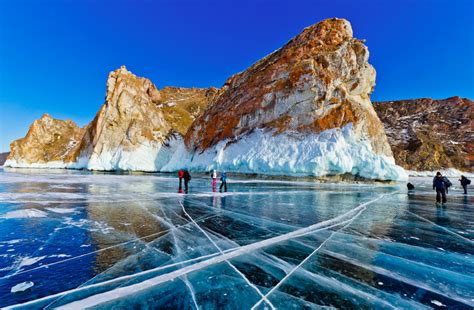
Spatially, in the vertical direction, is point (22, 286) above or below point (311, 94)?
below

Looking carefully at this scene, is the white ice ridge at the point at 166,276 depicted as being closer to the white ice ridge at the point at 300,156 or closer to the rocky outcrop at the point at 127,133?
the white ice ridge at the point at 300,156

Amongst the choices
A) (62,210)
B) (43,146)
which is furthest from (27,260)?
(43,146)

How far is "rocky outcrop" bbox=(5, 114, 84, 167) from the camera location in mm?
96606

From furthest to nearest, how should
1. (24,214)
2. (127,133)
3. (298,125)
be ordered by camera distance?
(127,133)
(298,125)
(24,214)

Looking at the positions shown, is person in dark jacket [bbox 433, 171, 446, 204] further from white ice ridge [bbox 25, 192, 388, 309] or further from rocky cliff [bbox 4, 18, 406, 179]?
rocky cliff [bbox 4, 18, 406, 179]

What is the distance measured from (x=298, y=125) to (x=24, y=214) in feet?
105

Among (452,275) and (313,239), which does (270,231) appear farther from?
(452,275)

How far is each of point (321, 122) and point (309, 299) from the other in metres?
32.6

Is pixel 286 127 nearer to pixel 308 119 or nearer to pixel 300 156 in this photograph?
pixel 308 119

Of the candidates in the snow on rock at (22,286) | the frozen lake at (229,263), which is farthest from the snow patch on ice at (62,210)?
the snow on rock at (22,286)

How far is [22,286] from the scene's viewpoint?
123 inches

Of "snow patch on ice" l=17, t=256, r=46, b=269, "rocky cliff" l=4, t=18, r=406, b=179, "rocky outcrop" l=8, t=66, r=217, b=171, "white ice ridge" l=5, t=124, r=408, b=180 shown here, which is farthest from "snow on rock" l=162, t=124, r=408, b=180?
"snow patch on ice" l=17, t=256, r=46, b=269

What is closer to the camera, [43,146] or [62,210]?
[62,210]

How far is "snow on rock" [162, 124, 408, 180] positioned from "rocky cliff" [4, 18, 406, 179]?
112 millimetres
